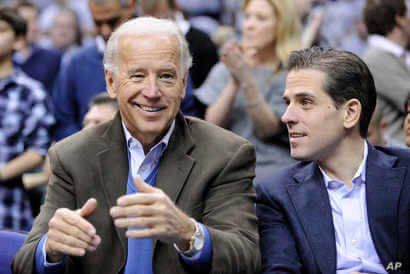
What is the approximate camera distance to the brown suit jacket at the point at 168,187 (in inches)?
142

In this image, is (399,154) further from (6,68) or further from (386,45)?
(6,68)

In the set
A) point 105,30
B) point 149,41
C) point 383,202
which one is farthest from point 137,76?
point 105,30

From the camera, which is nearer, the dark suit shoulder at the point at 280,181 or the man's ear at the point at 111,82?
the man's ear at the point at 111,82

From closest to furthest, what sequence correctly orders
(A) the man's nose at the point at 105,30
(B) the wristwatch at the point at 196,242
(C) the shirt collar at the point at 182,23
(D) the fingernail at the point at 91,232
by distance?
(D) the fingernail at the point at 91,232, (B) the wristwatch at the point at 196,242, (A) the man's nose at the point at 105,30, (C) the shirt collar at the point at 182,23

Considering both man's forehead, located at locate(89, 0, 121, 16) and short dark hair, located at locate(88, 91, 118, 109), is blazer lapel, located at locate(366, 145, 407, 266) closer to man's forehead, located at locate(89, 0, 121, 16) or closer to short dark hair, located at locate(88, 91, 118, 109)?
short dark hair, located at locate(88, 91, 118, 109)

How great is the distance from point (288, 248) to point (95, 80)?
304 cm

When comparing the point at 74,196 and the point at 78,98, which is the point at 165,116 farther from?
the point at 78,98

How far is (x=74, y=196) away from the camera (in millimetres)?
3729

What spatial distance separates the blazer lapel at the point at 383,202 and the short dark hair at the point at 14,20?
3.78 meters

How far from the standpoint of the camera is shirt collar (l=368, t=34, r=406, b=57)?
6.37 meters

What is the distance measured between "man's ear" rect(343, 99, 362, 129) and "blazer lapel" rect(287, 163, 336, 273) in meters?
0.24

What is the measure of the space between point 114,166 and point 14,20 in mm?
3521

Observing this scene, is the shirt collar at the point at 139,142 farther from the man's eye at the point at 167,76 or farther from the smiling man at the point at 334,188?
the smiling man at the point at 334,188

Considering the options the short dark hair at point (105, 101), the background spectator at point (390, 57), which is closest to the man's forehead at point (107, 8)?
the short dark hair at point (105, 101)
